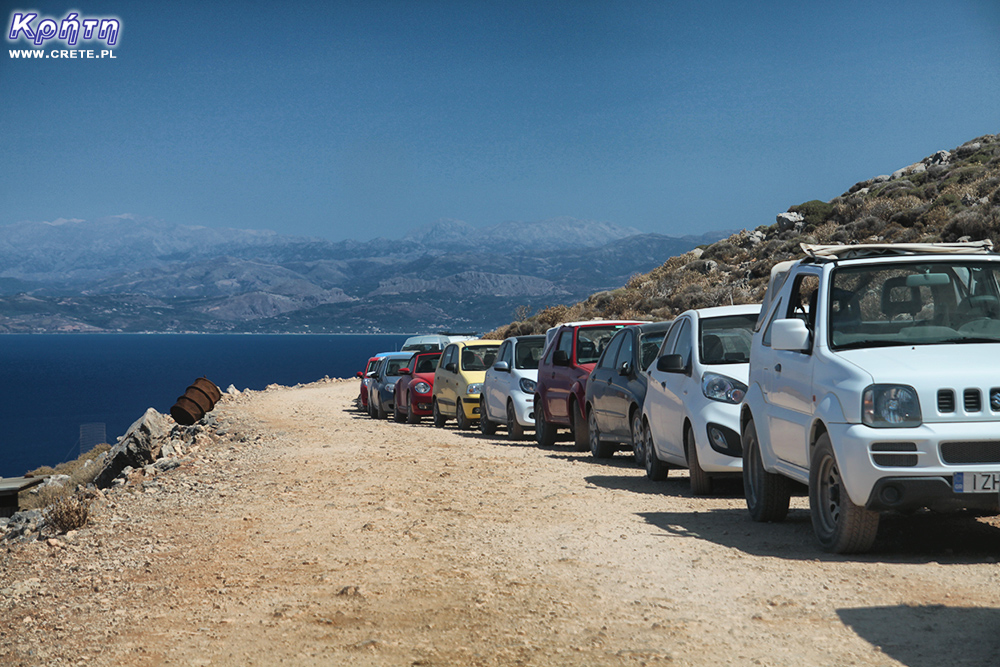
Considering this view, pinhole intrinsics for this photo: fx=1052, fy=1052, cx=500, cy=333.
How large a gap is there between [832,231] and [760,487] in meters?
40.8

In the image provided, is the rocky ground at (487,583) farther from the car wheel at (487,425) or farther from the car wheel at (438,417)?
the car wheel at (438,417)

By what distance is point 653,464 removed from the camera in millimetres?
11656

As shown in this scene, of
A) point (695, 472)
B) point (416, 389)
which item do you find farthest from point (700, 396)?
point (416, 389)

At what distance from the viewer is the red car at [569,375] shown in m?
15.3

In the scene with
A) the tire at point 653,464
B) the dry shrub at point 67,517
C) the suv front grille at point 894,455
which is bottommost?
the dry shrub at point 67,517

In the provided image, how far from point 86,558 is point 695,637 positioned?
518 cm

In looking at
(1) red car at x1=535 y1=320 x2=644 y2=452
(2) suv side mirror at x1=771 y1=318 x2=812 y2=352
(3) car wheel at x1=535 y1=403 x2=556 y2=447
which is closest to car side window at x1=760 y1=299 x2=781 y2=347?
(2) suv side mirror at x1=771 y1=318 x2=812 y2=352

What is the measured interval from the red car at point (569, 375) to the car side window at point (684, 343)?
3919 millimetres

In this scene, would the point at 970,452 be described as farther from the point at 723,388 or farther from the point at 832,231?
the point at 832,231

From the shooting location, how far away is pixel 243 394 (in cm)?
4094

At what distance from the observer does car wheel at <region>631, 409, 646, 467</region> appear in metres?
12.4

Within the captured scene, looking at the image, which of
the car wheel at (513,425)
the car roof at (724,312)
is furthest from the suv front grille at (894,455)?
the car wheel at (513,425)

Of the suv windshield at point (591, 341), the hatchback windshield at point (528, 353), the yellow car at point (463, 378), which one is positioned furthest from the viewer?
the yellow car at point (463, 378)

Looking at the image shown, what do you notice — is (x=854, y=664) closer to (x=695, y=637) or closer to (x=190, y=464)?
(x=695, y=637)
